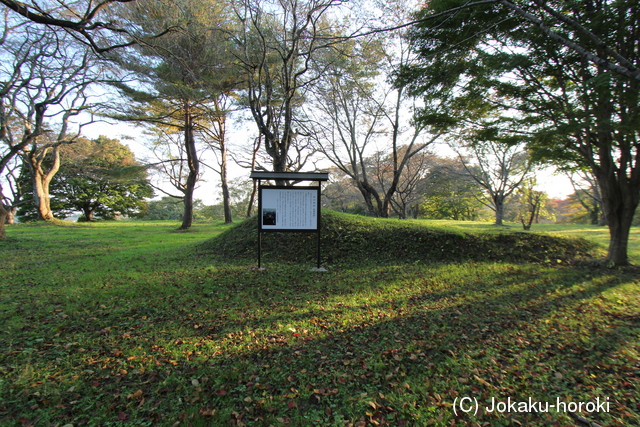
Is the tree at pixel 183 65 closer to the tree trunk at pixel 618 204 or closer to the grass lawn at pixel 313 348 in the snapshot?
the grass lawn at pixel 313 348

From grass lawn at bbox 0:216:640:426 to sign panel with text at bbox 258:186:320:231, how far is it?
3.53 ft

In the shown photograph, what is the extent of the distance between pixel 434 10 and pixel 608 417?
7.18m

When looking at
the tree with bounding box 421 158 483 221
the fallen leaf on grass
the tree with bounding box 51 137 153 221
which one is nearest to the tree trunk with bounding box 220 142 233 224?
the tree with bounding box 51 137 153 221

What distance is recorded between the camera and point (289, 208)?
19.8 feet

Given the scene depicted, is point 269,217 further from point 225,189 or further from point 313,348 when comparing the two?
point 225,189

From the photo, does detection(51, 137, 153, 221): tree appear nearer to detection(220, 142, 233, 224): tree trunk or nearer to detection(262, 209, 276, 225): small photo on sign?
detection(220, 142, 233, 224): tree trunk

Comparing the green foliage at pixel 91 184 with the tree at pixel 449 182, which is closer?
the green foliage at pixel 91 184

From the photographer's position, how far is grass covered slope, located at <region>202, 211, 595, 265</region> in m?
7.33

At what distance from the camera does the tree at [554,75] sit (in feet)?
17.8

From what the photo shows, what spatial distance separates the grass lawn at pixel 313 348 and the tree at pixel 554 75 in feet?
8.43

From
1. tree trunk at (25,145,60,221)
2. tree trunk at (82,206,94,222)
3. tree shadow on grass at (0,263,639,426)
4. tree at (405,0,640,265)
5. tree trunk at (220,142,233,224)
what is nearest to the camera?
tree shadow on grass at (0,263,639,426)

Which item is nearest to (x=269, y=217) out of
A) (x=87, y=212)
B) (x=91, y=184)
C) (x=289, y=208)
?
(x=289, y=208)

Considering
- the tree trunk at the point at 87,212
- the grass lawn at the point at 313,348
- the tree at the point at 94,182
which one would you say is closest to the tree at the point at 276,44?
the grass lawn at the point at 313,348

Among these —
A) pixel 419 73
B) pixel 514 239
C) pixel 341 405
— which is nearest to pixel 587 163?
pixel 514 239
